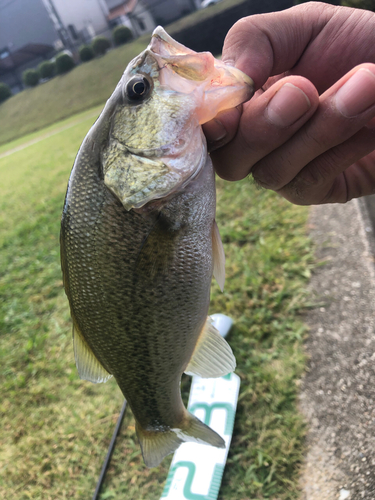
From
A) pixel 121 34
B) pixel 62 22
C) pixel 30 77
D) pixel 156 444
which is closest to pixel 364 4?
pixel 156 444

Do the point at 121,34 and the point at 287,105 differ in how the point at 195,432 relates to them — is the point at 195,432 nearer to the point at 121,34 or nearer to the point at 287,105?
the point at 287,105

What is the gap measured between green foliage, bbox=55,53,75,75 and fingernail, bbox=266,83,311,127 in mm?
29676

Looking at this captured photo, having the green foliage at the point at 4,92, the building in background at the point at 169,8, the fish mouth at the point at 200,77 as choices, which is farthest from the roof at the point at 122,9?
the fish mouth at the point at 200,77

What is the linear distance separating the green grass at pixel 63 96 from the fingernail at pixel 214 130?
23.6 m

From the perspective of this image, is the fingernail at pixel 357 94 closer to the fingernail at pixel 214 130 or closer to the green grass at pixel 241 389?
the fingernail at pixel 214 130

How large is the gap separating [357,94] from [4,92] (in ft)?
103

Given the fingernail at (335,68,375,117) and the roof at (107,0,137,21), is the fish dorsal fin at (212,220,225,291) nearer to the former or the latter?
the fingernail at (335,68,375,117)

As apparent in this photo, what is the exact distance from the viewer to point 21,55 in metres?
25.4

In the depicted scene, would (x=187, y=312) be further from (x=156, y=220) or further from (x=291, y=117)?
(x=291, y=117)

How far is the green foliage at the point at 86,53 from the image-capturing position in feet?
80.8

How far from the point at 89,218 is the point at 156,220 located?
8.4 inches

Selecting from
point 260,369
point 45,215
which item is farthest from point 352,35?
→ point 45,215

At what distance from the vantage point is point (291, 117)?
93 centimetres

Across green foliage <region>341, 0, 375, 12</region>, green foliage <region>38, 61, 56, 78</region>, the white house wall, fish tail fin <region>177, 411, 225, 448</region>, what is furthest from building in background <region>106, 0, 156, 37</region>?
fish tail fin <region>177, 411, 225, 448</region>
